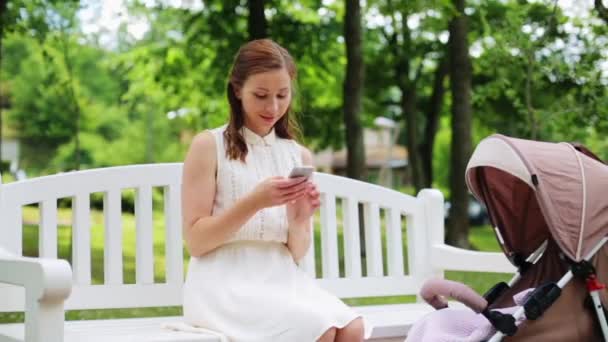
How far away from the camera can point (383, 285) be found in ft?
16.8

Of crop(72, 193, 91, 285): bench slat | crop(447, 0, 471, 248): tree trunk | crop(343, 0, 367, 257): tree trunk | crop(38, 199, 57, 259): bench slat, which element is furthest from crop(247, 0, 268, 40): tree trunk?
crop(38, 199, 57, 259): bench slat

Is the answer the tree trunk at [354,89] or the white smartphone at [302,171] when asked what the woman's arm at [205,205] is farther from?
the tree trunk at [354,89]

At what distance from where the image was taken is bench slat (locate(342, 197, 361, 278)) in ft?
16.5

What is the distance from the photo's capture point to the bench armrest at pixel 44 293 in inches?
125

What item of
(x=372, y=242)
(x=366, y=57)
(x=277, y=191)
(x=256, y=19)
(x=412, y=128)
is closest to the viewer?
(x=277, y=191)

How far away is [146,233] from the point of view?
4516 mm

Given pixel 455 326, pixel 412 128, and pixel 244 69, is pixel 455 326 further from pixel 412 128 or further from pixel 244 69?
pixel 412 128

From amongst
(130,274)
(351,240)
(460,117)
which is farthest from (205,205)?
(130,274)

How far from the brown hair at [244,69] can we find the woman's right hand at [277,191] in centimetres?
41

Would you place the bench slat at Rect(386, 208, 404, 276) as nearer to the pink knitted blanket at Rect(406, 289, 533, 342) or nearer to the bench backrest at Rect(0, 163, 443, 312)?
the bench backrest at Rect(0, 163, 443, 312)

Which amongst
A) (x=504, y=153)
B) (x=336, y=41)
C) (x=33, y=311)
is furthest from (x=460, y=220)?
(x=33, y=311)

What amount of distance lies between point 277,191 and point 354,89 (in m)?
7.70

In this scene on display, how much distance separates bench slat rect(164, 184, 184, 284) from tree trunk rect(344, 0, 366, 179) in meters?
6.51

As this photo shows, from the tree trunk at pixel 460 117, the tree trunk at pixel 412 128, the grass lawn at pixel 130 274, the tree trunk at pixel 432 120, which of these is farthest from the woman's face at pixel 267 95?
the tree trunk at pixel 432 120
